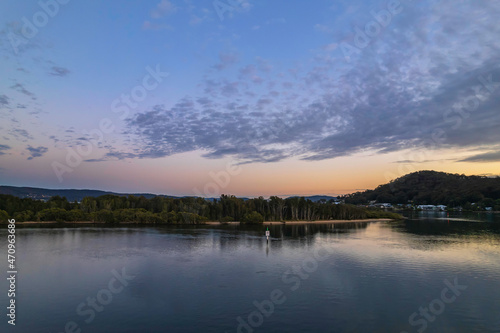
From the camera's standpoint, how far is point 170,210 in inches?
3917

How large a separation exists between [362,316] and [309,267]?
1169 centimetres

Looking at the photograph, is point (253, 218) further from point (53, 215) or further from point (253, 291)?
point (253, 291)

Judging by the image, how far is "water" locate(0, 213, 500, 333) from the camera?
1509 centimetres

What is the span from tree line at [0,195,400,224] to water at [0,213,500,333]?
53281 millimetres

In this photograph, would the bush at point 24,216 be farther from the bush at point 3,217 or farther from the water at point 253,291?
the water at point 253,291

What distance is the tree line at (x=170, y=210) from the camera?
8550 cm

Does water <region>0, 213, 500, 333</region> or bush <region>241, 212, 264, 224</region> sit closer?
water <region>0, 213, 500, 333</region>

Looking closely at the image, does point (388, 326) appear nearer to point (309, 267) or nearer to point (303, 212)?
point (309, 267)

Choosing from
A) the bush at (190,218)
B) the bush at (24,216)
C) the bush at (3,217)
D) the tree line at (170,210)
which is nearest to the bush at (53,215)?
the tree line at (170,210)

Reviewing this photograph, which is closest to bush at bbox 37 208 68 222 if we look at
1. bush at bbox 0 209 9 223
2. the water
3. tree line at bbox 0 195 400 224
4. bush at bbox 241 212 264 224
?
Result: tree line at bbox 0 195 400 224

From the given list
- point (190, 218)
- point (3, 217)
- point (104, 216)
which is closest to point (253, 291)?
point (190, 218)

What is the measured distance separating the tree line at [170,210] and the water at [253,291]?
53.3 metres

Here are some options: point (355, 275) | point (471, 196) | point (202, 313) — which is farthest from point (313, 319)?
point (471, 196)

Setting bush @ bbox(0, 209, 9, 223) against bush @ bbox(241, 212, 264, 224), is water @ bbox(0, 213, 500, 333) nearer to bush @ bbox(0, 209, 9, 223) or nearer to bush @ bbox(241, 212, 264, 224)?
bush @ bbox(0, 209, 9, 223)
